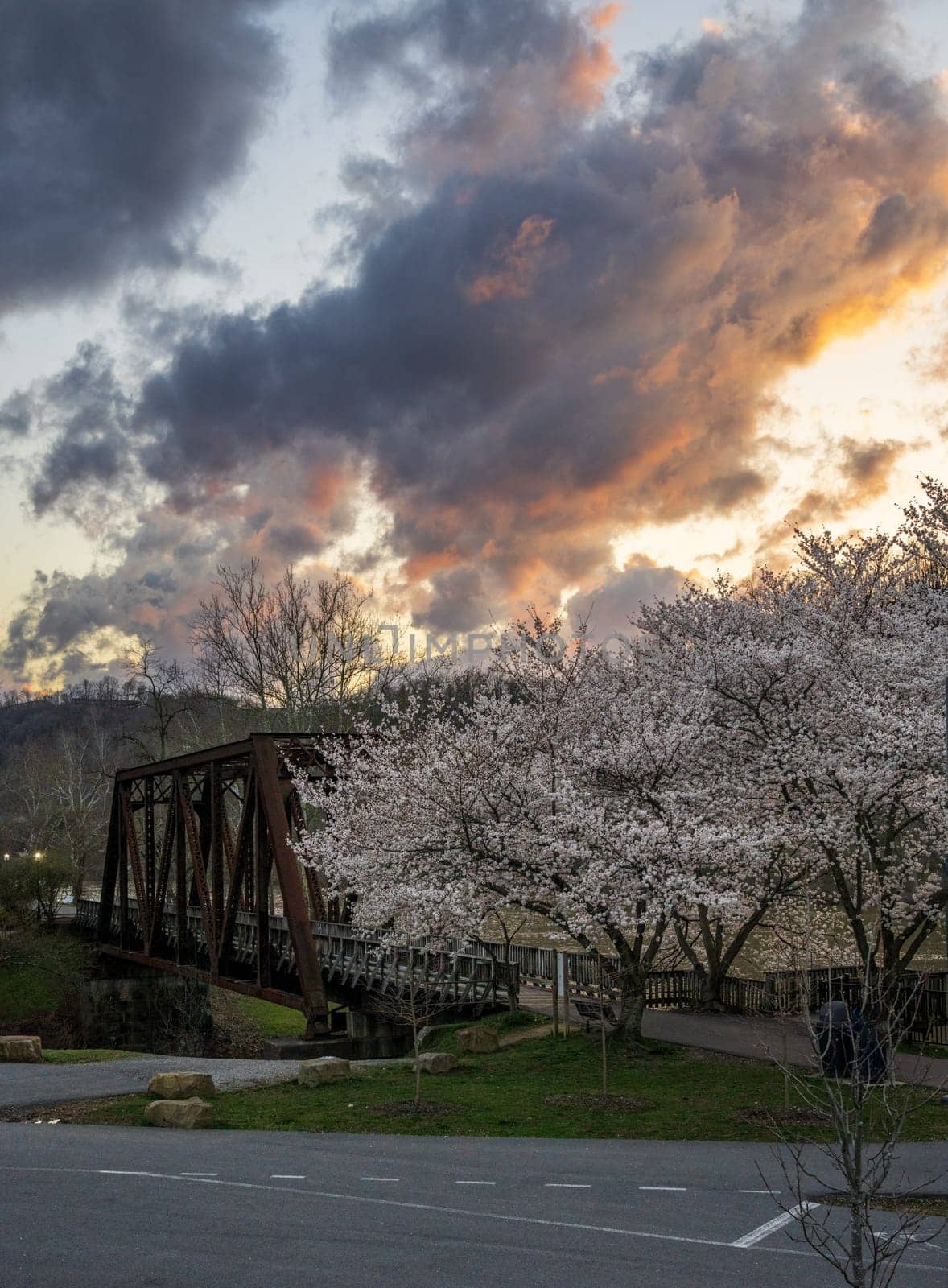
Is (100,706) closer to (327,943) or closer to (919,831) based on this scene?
(327,943)

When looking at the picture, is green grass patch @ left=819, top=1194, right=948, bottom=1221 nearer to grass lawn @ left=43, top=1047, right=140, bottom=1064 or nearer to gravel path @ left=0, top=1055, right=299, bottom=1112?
gravel path @ left=0, top=1055, right=299, bottom=1112

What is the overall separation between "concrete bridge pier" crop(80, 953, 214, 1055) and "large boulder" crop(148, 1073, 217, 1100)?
16.1m

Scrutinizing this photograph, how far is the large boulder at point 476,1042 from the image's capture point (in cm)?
2269

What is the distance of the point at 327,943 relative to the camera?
32.8 meters

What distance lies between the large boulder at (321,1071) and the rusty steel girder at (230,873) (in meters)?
5.70

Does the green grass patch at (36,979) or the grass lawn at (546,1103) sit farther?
the green grass patch at (36,979)

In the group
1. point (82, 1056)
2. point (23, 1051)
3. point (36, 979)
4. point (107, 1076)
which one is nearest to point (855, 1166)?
point (107, 1076)

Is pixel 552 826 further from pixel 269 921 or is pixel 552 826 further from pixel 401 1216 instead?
pixel 269 921

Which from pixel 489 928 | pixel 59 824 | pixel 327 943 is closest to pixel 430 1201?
pixel 327 943

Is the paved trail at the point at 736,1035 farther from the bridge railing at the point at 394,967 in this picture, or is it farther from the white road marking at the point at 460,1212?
the white road marking at the point at 460,1212

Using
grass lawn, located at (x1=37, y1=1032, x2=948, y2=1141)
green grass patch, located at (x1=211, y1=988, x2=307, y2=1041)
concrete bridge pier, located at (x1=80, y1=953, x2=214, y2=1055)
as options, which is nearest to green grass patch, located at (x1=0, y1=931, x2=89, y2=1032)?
concrete bridge pier, located at (x1=80, y1=953, x2=214, y2=1055)

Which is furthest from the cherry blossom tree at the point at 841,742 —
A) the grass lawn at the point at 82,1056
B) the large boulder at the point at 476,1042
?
the grass lawn at the point at 82,1056

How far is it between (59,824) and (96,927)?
17477mm

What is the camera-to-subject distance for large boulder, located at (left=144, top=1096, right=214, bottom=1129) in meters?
16.4
